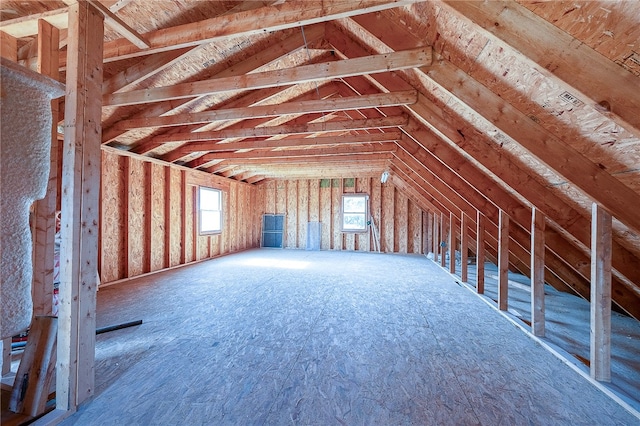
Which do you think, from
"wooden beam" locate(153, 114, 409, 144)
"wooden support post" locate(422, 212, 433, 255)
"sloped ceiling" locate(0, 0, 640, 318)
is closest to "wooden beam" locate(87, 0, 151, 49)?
"sloped ceiling" locate(0, 0, 640, 318)

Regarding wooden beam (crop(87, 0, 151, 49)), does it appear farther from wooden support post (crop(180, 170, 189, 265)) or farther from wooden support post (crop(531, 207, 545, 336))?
wooden support post (crop(180, 170, 189, 265))

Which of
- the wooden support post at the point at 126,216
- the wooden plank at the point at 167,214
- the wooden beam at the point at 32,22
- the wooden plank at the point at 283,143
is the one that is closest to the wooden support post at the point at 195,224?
the wooden plank at the point at 167,214

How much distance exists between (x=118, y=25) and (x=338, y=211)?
27.6ft

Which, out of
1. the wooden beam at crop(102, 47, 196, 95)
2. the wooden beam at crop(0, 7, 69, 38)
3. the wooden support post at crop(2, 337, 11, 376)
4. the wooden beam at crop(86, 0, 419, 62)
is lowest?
the wooden support post at crop(2, 337, 11, 376)

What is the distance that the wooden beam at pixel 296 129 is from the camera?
384 centimetres

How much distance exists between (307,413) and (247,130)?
13.8 ft

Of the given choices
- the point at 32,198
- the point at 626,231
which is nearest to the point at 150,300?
the point at 32,198

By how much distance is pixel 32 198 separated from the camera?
950 mm

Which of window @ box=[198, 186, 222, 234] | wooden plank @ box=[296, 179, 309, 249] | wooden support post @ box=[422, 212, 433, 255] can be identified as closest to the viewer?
window @ box=[198, 186, 222, 234]

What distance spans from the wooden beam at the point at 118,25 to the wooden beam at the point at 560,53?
2225 millimetres

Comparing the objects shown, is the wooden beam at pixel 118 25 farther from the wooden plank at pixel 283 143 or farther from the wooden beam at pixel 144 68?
the wooden plank at pixel 283 143

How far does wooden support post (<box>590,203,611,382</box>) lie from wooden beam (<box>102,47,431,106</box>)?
177cm

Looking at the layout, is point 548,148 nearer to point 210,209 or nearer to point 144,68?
point 144,68

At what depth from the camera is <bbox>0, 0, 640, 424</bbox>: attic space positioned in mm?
1276
